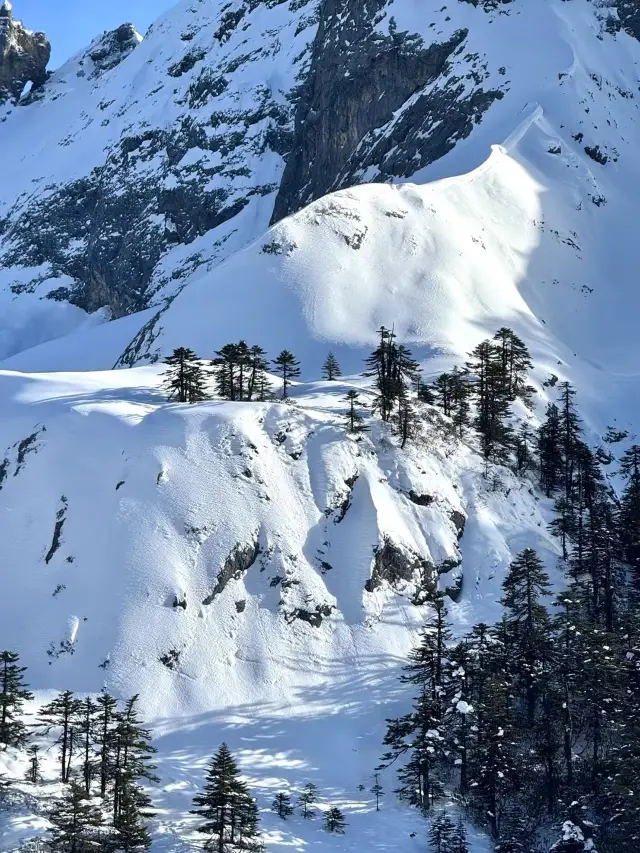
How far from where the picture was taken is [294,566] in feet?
209

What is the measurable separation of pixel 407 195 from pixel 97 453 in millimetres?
58230

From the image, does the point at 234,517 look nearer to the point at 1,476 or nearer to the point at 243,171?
the point at 1,476

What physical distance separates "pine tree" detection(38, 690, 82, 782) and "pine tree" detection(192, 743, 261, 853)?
6.93 meters

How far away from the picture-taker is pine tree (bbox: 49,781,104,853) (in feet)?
138

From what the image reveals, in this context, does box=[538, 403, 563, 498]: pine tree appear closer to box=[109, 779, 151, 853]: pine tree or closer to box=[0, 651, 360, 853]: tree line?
box=[0, 651, 360, 853]: tree line

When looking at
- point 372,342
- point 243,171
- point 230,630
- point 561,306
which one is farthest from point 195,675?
point 243,171

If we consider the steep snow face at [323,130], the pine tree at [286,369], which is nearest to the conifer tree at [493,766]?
the pine tree at [286,369]

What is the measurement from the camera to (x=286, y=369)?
271ft

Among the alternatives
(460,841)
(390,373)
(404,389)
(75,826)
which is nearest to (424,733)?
(460,841)

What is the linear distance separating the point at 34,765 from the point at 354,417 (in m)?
32.8

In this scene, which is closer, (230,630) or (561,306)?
(230,630)

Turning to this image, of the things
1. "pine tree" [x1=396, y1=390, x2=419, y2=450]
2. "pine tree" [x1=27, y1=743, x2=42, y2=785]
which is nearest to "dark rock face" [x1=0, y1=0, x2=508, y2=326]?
"pine tree" [x1=396, y1=390, x2=419, y2=450]

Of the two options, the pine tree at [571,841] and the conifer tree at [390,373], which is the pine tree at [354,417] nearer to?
the conifer tree at [390,373]

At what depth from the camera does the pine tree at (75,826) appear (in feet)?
138
